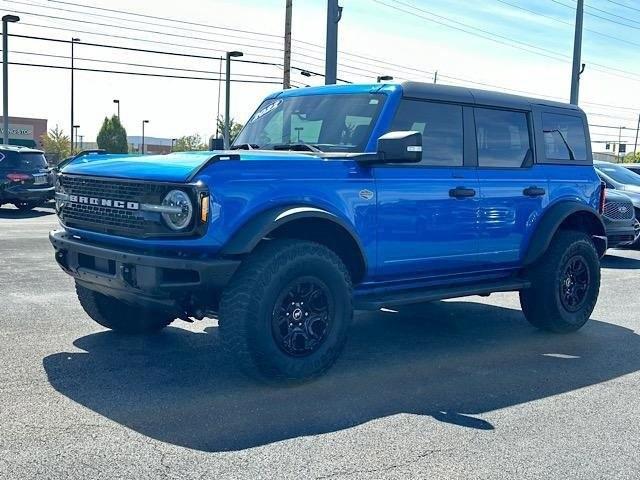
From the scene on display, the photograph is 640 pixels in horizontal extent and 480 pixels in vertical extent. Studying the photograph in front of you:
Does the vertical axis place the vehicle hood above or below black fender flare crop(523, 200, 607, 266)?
above

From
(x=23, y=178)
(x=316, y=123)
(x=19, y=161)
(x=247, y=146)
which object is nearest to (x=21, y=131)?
(x=19, y=161)

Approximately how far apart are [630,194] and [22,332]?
37.4 feet

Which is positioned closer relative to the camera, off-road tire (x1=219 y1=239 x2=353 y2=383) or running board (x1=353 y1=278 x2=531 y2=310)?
off-road tire (x1=219 y1=239 x2=353 y2=383)

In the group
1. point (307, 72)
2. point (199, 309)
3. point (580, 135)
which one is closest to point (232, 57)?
point (307, 72)

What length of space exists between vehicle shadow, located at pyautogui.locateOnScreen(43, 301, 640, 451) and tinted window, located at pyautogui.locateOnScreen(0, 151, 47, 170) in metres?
13.9

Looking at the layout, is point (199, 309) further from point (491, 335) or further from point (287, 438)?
point (491, 335)

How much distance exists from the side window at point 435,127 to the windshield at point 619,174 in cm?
953

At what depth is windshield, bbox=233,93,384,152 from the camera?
5.74 m

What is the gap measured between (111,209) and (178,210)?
633 millimetres

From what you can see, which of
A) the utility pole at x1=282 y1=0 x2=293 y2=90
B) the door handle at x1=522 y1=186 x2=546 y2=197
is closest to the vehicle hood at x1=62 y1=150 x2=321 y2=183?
the door handle at x1=522 y1=186 x2=546 y2=197

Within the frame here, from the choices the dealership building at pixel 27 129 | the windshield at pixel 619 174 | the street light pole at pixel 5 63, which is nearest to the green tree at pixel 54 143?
the dealership building at pixel 27 129

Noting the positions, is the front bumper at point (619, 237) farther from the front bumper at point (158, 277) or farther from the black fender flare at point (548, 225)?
the front bumper at point (158, 277)

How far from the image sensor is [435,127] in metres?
6.10

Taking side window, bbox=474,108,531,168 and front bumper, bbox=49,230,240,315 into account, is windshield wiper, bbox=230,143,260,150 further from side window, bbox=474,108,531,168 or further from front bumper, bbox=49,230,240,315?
side window, bbox=474,108,531,168
